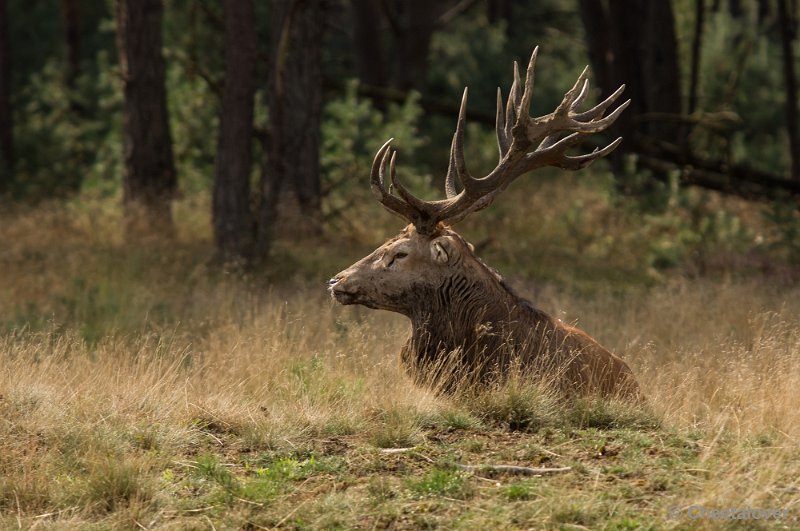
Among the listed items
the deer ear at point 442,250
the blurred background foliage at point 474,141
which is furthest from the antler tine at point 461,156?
the blurred background foliage at point 474,141

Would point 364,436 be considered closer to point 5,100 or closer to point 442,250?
point 442,250

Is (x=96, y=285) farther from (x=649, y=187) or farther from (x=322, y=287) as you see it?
(x=649, y=187)

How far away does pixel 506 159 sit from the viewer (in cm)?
806

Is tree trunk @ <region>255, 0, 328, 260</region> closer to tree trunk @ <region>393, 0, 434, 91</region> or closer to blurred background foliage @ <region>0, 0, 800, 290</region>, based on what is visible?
blurred background foliage @ <region>0, 0, 800, 290</region>

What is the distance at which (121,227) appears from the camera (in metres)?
15.8

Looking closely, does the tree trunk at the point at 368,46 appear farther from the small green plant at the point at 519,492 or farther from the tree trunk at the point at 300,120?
the small green plant at the point at 519,492

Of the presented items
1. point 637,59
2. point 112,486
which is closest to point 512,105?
point 112,486

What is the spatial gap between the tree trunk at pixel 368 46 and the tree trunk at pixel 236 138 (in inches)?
348

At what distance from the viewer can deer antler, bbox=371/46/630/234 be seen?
7848 millimetres

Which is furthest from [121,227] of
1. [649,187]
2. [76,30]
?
[76,30]

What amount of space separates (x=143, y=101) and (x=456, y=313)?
10176 mm

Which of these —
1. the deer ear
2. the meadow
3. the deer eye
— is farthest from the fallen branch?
the deer eye

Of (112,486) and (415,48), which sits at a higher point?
(415,48)

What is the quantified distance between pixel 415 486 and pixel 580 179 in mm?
15741
